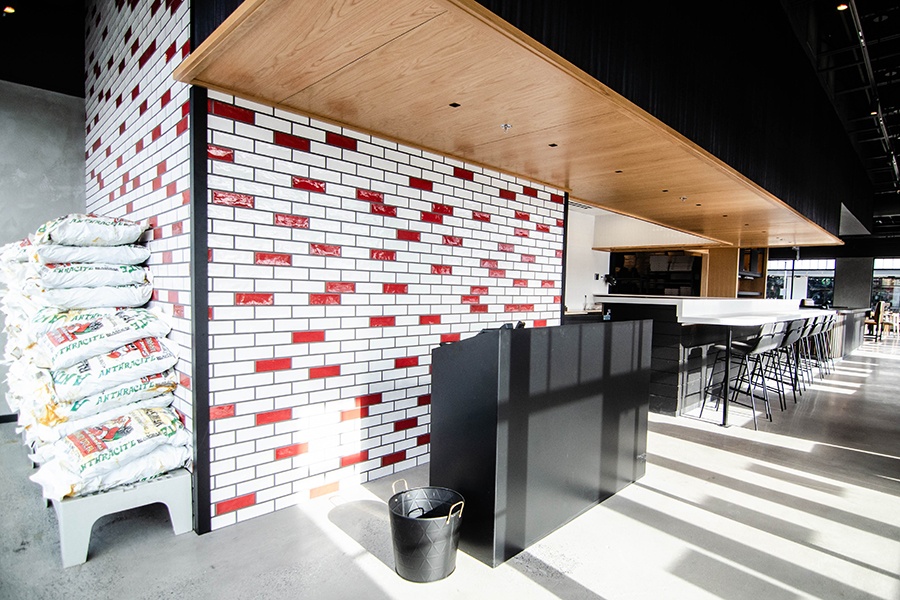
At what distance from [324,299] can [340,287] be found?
5.3 inches

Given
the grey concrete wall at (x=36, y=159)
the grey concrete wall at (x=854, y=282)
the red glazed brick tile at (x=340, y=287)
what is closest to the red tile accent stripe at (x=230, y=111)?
the red glazed brick tile at (x=340, y=287)

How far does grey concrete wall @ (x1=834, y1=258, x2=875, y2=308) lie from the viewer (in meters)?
14.0

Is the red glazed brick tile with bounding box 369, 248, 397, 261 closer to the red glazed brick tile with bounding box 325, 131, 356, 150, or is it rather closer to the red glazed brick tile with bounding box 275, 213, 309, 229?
the red glazed brick tile with bounding box 275, 213, 309, 229

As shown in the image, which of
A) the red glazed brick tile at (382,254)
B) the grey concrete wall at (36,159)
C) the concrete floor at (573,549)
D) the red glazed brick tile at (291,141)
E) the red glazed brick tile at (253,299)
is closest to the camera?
the concrete floor at (573,549)

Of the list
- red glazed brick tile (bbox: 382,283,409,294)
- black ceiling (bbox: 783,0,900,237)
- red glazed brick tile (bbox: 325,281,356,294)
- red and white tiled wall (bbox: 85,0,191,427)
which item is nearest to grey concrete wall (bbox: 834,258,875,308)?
black ceiling (bbox: 783,0,900,237)

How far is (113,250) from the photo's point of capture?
2.76 m

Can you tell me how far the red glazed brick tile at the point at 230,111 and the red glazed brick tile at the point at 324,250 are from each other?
75 cm

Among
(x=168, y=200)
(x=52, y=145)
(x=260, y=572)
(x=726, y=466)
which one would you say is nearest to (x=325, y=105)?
(x=168, y=200)

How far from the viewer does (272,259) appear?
8.64ft

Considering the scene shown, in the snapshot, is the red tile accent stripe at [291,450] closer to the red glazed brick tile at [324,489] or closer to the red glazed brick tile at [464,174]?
the red glazed brick tile at [324,489]

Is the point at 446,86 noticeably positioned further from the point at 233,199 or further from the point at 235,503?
the point at 235,503

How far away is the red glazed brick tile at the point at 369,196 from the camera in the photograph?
3023mm

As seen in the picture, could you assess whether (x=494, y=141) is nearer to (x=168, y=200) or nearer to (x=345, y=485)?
Result: (x=168, y=200)

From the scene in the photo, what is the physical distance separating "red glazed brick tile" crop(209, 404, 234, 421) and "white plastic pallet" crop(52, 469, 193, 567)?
321 mm
